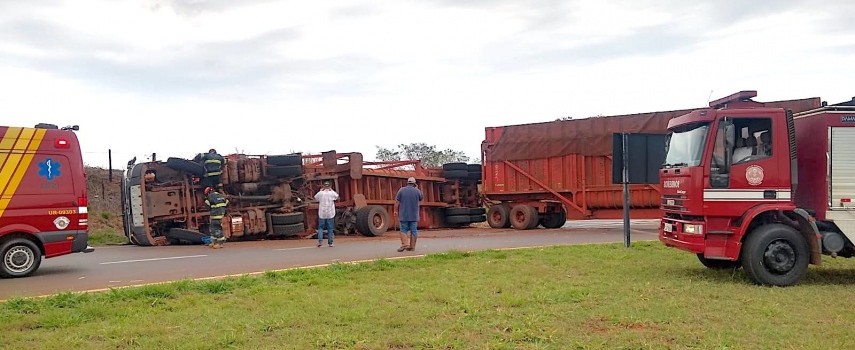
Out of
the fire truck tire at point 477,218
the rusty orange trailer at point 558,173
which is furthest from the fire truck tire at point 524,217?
the fire truck tire at point 477,218

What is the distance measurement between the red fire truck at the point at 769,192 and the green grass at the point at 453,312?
452 mm

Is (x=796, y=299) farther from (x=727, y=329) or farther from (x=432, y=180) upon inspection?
(x=432, y=180)

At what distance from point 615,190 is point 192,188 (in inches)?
430

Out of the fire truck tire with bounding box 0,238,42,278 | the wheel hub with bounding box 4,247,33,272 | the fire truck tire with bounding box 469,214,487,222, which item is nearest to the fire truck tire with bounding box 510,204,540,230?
the fire truck tire with bounding box 469,214,487,222

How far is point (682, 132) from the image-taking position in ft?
31.8

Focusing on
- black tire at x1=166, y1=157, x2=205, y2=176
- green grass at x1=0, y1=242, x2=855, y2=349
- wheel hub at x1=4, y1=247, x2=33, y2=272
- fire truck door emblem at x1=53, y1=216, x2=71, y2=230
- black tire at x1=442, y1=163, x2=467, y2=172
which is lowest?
green grass at x1=0, y1=242, x2=855, y2=349

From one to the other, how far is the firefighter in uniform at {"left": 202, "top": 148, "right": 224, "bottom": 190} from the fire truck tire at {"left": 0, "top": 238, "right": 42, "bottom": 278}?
6.15 metres

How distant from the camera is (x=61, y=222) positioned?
11141 millimetres

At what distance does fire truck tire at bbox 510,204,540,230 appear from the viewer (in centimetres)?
2102

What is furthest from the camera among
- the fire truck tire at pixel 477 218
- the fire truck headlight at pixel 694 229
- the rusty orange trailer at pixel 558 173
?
the fire truck tire at pixel 477 218

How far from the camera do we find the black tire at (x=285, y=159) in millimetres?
18297

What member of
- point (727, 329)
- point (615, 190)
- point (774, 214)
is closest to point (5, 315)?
point (727, 329)

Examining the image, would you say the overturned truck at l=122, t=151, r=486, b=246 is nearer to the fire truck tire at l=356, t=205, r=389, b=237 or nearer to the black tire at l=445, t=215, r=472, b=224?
the fire truck tire at l=356, t=205, r=389, b=237

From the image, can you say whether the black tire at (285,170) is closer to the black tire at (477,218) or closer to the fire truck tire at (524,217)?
the black tire at (477,218)
